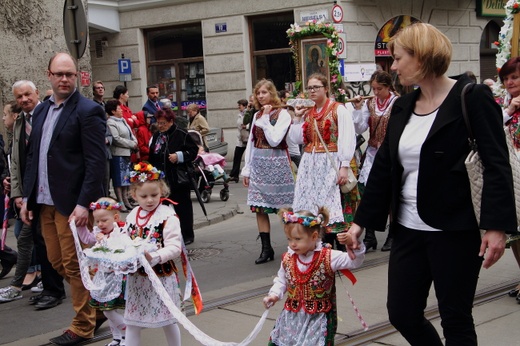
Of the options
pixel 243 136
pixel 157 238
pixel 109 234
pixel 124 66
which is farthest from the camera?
pixel 124 66

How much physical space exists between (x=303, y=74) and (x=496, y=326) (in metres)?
4.26

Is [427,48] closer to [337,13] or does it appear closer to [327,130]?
[327,130]

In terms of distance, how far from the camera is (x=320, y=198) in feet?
24.9

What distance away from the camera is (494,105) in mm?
3467

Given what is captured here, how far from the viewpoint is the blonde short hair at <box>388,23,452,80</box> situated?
3533 mm

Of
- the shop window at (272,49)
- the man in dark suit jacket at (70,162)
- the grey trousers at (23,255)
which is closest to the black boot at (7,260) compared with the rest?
the grey trousers at (23,255)

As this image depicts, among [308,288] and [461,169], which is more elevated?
[461,169]

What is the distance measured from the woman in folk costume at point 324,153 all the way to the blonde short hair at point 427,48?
12.6 ft

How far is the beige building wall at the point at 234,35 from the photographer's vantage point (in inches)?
804

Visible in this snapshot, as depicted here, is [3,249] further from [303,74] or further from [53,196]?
[303,74]

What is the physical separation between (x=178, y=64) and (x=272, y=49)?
3.26 meters

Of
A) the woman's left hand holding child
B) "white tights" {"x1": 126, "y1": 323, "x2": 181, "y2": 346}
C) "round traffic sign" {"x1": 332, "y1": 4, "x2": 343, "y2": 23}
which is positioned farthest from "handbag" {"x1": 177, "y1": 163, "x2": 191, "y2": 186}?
"round traffic sign" {"x1": 332, "y1": 4, "x2": 343, "y2": 23}

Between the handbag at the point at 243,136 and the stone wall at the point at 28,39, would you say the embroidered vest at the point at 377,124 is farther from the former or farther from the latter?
the handbag at the point at 243,136

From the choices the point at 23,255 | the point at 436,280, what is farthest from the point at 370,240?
the point at 436,280
